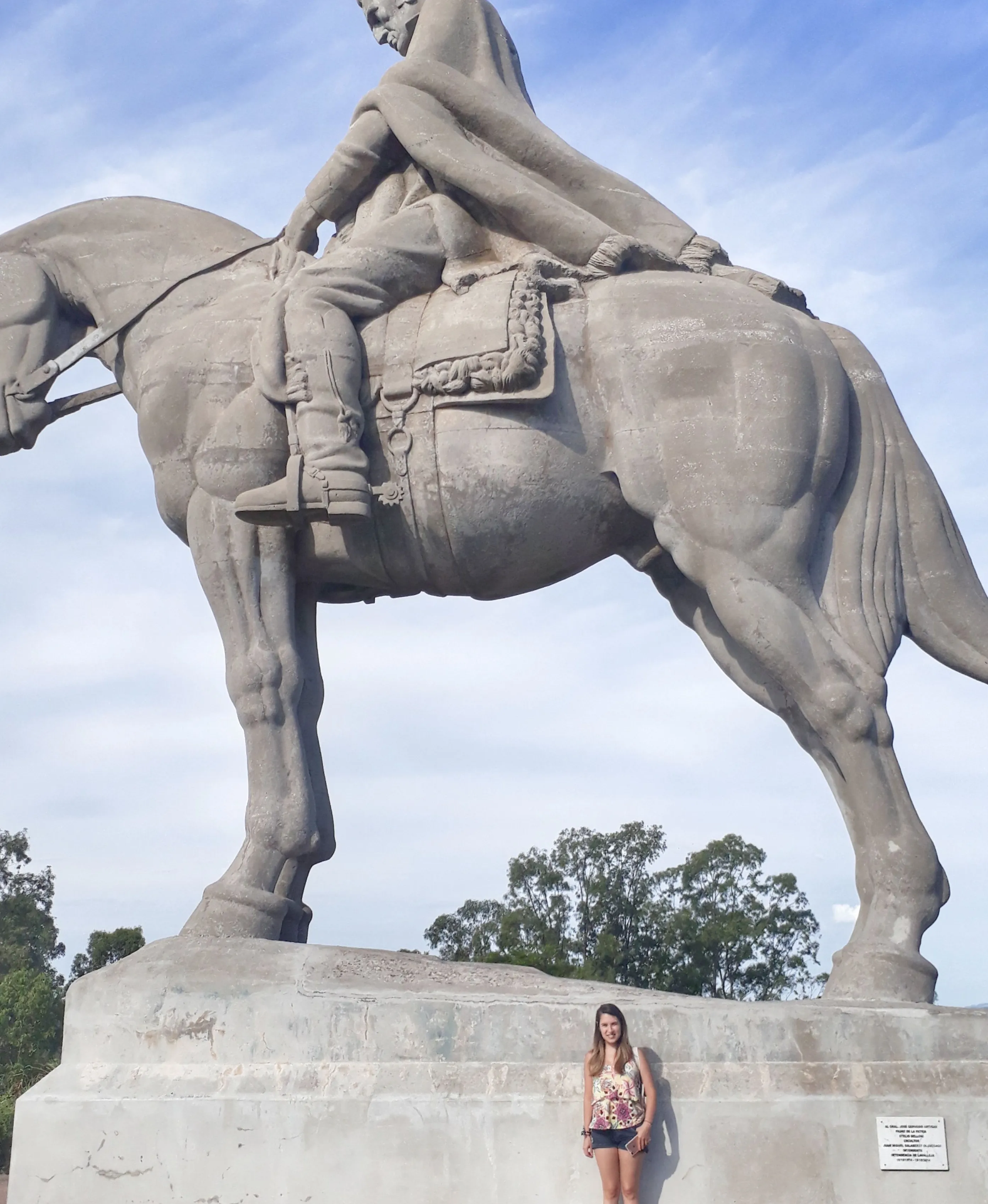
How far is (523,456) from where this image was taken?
6.07 m

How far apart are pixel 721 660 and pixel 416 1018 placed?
2305 millimetres

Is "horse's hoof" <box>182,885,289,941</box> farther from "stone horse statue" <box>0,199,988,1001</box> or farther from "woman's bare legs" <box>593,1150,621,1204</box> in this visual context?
"woman's bare legs" <box>593,1150,621,1204</box>

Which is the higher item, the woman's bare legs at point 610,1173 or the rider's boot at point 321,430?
the rider's boot at point 321,430

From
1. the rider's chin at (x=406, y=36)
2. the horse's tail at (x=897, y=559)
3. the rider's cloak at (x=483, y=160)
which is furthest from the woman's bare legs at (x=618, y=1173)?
the rider's chin at (x=406, y=36)

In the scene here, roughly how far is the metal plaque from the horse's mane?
5.06m

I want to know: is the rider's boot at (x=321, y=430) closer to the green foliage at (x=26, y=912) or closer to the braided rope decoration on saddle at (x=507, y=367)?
the braided rope decoration on saddle at (x=507, y=367)

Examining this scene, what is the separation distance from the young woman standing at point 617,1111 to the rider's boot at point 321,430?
2.44 metres

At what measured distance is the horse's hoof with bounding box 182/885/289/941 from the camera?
5.86 metres

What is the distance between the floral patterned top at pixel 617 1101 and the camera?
4.86 meters

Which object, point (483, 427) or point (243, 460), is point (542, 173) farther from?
point (243, 460)

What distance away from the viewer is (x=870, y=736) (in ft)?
18.9

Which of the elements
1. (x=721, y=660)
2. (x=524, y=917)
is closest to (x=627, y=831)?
(x=524, y=917)

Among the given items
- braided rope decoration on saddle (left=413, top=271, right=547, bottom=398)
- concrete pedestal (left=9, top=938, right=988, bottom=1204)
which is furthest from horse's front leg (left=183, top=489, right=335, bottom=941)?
braided rope decoration on saddle (left=413, top=271, right=547, bottom=398)

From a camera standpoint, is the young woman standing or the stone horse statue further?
the stone horse statue
